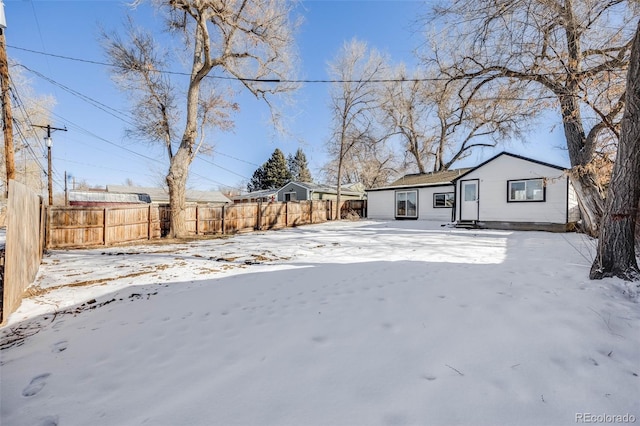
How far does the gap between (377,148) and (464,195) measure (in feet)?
41.1

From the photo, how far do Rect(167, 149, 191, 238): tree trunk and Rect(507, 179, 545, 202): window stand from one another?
13.9m

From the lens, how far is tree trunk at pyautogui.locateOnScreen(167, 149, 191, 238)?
416 inches

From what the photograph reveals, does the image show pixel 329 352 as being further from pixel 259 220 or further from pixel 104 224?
pixel 259 220

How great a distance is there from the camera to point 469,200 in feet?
44.4

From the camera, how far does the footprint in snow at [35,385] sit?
5.69ft

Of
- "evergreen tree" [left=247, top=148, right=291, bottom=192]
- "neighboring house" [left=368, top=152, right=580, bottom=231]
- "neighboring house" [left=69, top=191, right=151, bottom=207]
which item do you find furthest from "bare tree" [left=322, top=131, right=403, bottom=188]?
"neighboring house" [left=69, top=191, right=151, bottom=207]

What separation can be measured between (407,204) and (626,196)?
1489 cm

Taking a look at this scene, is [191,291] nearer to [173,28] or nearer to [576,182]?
[576,182]

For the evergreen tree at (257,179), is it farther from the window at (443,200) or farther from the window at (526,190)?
the window at (526,190)


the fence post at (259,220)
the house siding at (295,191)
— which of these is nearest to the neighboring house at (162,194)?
the house siding at (295,191)

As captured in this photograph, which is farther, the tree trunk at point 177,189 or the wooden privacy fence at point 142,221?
the tree trunk at point 177,189

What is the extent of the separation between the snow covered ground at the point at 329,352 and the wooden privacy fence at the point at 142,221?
5.90 meters

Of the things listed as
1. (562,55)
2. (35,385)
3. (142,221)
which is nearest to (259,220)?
(142,221)

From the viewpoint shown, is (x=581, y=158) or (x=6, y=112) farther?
(x=6, y=112)
